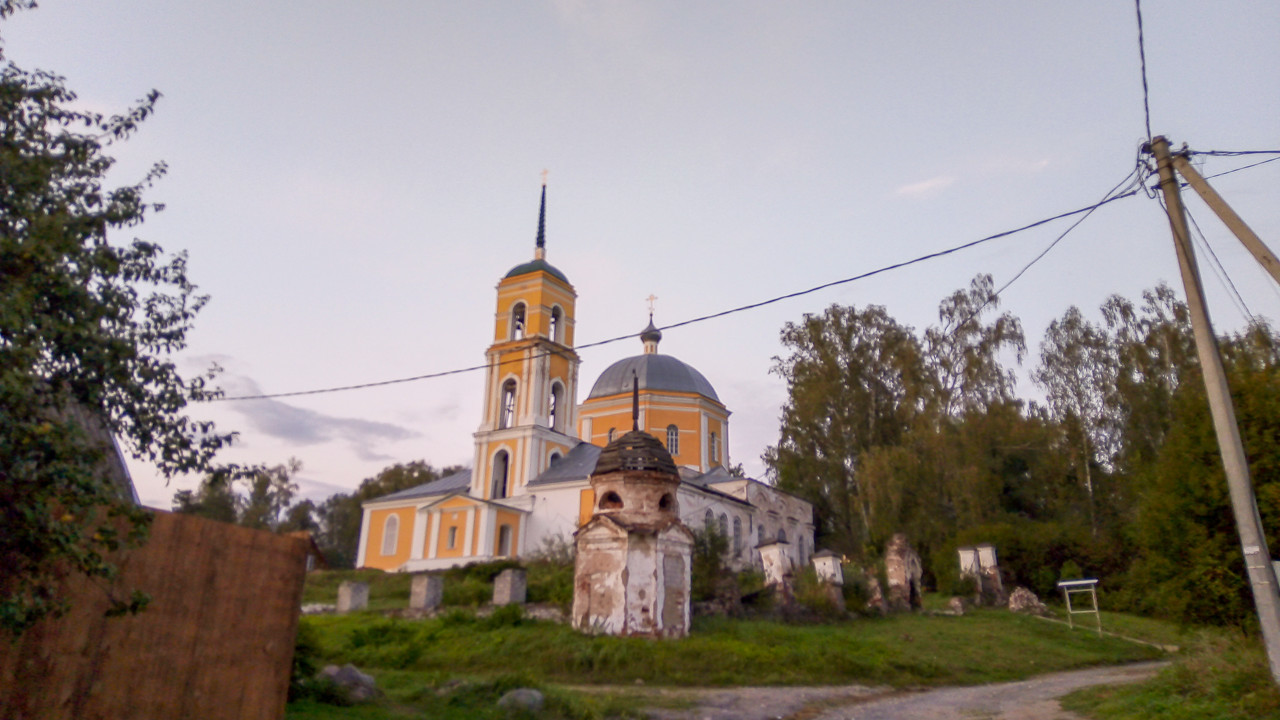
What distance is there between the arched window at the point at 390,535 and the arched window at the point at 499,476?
15.7 ft

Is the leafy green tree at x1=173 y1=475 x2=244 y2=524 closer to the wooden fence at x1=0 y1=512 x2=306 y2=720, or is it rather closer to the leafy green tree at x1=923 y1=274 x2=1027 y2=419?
the wooden fence at x1=0 y1=512 x2=306 y2=720

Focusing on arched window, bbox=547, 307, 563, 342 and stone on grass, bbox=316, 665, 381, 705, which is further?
arched window, bbox=547, 307, 563, 342

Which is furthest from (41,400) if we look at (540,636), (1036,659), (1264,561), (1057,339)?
(1057,339)

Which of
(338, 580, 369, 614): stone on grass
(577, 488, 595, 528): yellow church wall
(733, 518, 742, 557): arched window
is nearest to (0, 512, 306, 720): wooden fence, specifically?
(338, 580, 369, 614): stone on grass

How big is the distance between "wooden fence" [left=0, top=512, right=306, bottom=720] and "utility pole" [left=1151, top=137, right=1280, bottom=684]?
8678 mm

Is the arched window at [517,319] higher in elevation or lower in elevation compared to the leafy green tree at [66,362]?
higher

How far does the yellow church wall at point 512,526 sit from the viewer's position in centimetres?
3331

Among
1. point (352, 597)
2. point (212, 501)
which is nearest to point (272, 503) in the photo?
point (212, 501)

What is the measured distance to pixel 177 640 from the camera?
6180 mm

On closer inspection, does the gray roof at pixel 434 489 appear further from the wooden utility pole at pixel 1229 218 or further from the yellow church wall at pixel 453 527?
the wooden utility pole at pixel 1229 218

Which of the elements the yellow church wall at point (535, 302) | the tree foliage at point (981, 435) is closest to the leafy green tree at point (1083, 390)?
the tree foliage at point (981, 435)

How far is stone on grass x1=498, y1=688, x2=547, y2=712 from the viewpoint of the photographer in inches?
367

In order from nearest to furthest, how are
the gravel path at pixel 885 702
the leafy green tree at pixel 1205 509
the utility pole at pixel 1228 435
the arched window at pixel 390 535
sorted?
1. the utility pole at pixel 1228 435
2. the leafy green tree at pixel 1205 509
3. the gravel path at pixel 885 702
4. the arched window at pixel 390 535

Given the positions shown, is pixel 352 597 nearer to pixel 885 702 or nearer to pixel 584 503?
pixel 584 503
